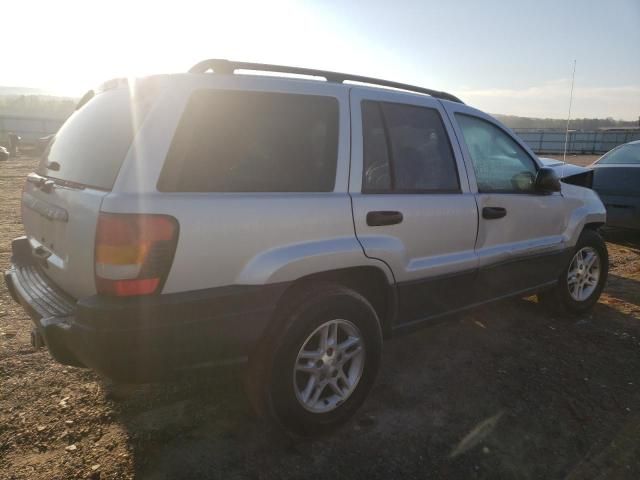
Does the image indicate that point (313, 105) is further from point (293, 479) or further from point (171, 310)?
point (293, 479)

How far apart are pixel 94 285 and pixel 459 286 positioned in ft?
7.44

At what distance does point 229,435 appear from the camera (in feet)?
8.08

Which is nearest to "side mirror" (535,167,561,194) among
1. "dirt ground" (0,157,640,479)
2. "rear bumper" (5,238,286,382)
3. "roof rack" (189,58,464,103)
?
"roof rack" (189,58,464,103)

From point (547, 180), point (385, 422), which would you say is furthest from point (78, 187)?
point (547, 180)

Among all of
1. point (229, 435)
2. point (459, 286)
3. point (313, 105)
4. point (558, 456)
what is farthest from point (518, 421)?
point (313, 105)

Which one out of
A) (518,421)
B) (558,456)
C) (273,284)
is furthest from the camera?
(518,421)

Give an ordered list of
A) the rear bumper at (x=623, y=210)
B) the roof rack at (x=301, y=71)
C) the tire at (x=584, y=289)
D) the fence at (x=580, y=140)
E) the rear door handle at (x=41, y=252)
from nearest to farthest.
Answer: the roof rack at (x=301, y=71) → the rear door handle at (x=41, y=252) → the tire at (x=584, y=289) → the rear bumper at (x=623, y=210) → the fence at (x=580, y=140)

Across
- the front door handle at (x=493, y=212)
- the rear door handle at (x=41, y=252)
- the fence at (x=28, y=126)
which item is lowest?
the rear door handle at (x=41, y=252)

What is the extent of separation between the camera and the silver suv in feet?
6.34

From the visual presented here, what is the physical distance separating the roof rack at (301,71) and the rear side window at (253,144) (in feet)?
0.63

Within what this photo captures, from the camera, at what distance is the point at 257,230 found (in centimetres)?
212

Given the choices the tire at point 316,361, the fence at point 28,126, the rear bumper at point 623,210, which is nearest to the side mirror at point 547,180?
the tire at point 316,361

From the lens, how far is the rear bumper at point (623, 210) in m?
6.43

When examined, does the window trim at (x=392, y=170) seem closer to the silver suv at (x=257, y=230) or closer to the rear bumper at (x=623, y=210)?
the silver suv at (x=257, y=230)
